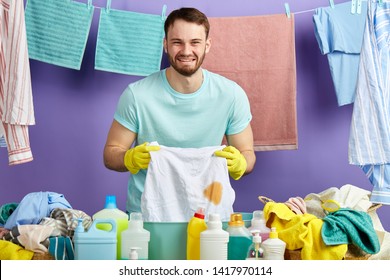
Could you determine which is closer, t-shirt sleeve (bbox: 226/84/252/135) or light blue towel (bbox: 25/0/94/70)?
t-shirt sleeve (bbox: 226/84/252/135)

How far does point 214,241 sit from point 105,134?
1.36 m

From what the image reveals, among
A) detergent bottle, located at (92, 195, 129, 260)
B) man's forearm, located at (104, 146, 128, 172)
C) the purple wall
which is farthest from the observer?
the purple wall

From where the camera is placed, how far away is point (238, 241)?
2.01m

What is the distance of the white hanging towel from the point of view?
2188 millimetres

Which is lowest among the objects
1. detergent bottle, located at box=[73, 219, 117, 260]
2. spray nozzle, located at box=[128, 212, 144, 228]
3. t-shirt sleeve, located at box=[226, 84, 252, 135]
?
detergent bottle, located at box=[73, 219, 117, 260]

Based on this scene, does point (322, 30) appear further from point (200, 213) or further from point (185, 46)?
point (200, 213)

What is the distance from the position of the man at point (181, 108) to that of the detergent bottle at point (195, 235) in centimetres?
63

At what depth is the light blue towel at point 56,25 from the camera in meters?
3.05

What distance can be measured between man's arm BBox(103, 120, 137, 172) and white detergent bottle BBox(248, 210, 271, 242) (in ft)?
2.11

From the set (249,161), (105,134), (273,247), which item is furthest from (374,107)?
(105,134)

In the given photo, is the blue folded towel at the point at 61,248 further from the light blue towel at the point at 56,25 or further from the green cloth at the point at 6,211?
the light blue towel at the point at 56,25

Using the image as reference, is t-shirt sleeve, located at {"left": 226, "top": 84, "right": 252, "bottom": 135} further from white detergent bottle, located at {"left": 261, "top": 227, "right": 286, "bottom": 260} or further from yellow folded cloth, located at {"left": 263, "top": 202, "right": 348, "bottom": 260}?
white detergent bottle, located at {"left": 261, "top": 227, "right": 286, "bottom": 260}

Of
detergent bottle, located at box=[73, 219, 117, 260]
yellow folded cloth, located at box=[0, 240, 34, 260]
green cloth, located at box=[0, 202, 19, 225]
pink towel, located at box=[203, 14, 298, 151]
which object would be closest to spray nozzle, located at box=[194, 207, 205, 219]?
detergent bottle, located at box=[73, 219, 117, 260]
